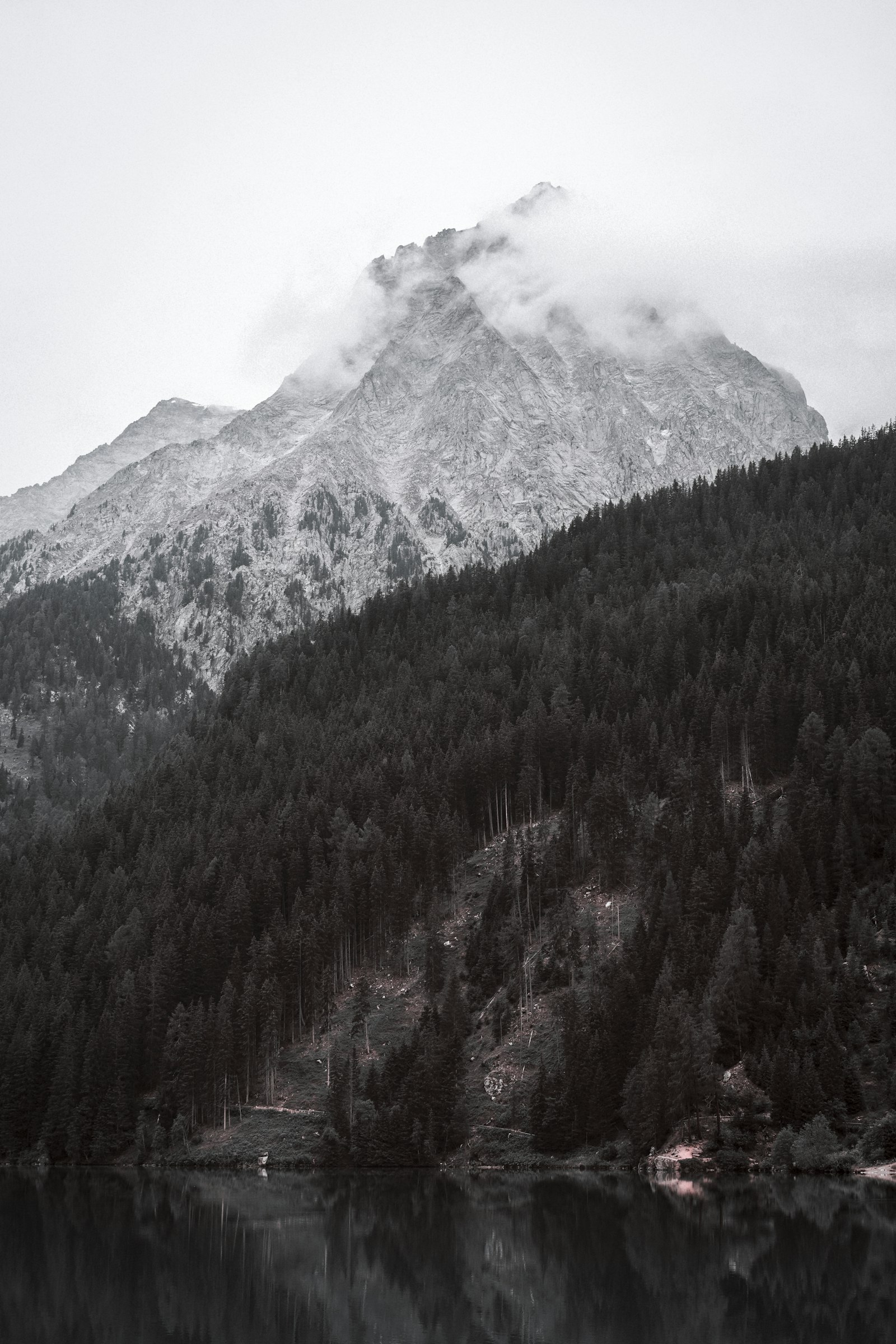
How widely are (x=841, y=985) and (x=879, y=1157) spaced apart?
1562 cm

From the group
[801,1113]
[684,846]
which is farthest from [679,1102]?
[684,846]

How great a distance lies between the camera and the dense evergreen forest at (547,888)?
102 m

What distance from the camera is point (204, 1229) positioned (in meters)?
67.5

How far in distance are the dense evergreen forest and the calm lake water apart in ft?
74.8

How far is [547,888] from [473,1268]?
8158cm

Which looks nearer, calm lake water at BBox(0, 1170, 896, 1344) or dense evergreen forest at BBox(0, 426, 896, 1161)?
calm lake water at BBox(0, 1170, 896, 1344)

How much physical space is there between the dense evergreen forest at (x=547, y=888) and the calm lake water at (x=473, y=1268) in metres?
22.8

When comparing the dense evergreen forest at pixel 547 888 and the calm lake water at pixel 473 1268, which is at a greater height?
the dense evergreen forest at pixel 547 888

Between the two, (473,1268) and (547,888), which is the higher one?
(547,888)

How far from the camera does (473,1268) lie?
53.2m

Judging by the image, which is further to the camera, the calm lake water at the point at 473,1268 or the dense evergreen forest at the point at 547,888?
the dense evergreen forest at the point at 547,888

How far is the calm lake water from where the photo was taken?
43.0 meters

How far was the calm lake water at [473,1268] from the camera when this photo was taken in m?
43.0

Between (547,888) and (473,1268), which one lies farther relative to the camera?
(547,888)
